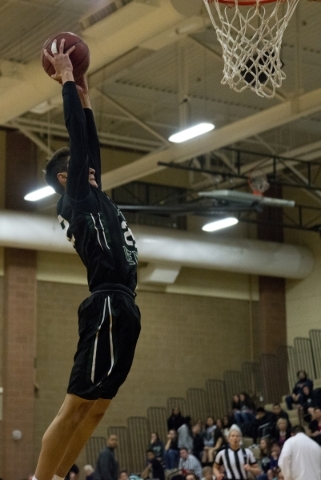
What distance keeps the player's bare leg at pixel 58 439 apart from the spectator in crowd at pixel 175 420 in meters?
17.4

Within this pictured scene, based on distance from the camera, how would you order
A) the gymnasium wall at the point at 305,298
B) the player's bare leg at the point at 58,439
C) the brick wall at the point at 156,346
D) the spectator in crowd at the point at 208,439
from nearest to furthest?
the player's bare leg at the point at 58,439
the spectator in crowd at the point at 208,439
the brick wall at the point at 156,346
the gymnasium wall at the point at 305,298

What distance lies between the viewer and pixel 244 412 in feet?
73.0

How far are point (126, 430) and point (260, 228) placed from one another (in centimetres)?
699

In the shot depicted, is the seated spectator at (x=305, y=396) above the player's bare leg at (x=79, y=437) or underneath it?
above

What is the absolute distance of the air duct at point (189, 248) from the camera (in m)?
21.2

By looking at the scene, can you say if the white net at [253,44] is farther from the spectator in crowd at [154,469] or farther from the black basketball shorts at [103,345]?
the spectator in crowd at [154,469]

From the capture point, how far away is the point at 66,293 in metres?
23.4

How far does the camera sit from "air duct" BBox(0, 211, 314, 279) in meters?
21.2

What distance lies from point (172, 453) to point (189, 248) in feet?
17.0

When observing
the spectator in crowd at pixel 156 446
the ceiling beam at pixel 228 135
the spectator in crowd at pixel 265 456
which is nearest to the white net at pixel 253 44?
the ceiling beam at pixel 228 135

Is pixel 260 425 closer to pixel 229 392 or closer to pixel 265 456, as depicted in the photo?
pixel 265 456

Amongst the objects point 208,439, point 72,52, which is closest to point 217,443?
point 208,439

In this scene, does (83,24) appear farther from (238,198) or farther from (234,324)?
(234,324)

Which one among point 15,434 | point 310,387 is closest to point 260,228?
point 310,387
